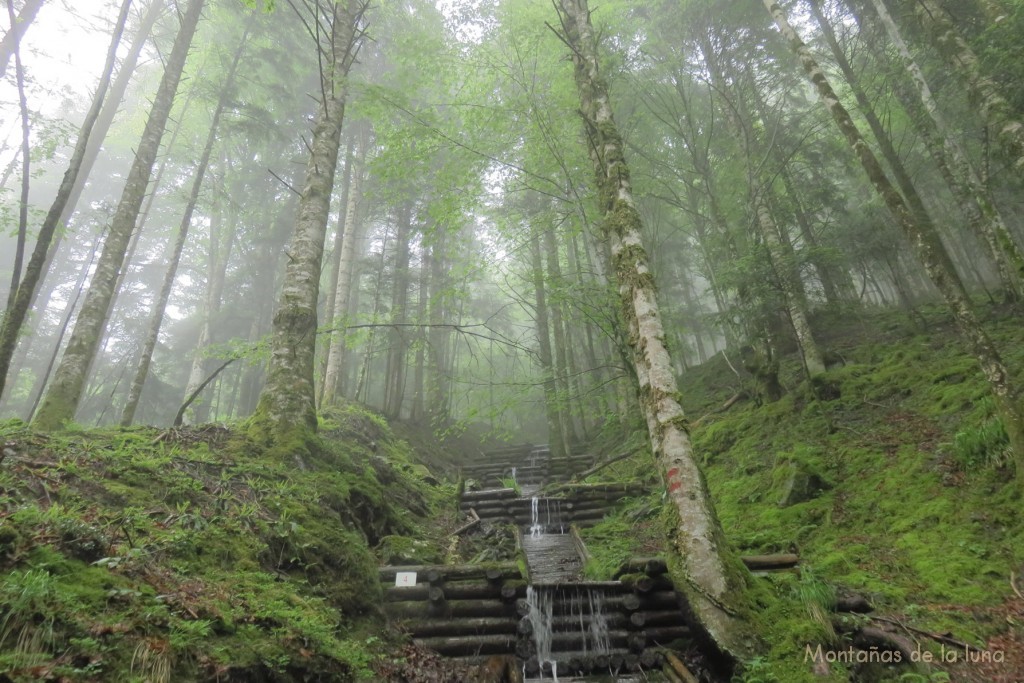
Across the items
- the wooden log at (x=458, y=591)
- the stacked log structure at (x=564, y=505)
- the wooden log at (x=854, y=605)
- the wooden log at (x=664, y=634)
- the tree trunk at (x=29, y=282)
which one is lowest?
the wooden log at (x=664, y=634)

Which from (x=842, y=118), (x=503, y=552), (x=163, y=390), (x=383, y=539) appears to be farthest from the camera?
(x=163, y=390)

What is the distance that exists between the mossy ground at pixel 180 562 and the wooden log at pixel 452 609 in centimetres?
45

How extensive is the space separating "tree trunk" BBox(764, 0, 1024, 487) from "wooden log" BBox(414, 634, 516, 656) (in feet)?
19.4

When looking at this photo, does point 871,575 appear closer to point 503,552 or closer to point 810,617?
point 810,617

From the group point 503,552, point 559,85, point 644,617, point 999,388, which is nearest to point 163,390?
point 503,552

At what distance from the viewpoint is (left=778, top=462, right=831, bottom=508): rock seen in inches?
284

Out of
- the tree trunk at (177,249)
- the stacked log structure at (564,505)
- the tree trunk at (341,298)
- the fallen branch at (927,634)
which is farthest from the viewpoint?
the tree trunk at (341,298)

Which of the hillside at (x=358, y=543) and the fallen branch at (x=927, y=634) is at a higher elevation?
the hillside at (x=358, y=543)

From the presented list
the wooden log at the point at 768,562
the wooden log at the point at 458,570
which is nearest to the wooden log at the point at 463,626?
the wooden log at the point at 458,570

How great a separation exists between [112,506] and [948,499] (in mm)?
8803

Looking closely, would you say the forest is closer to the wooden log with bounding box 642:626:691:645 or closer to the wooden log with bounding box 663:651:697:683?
→ the wooden log with bounding box 663:651:697:683

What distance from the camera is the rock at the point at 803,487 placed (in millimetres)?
7219

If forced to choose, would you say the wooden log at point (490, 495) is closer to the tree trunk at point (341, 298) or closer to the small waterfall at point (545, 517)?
the small waterfall at point (545, 517)

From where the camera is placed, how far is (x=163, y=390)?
20266 mm
